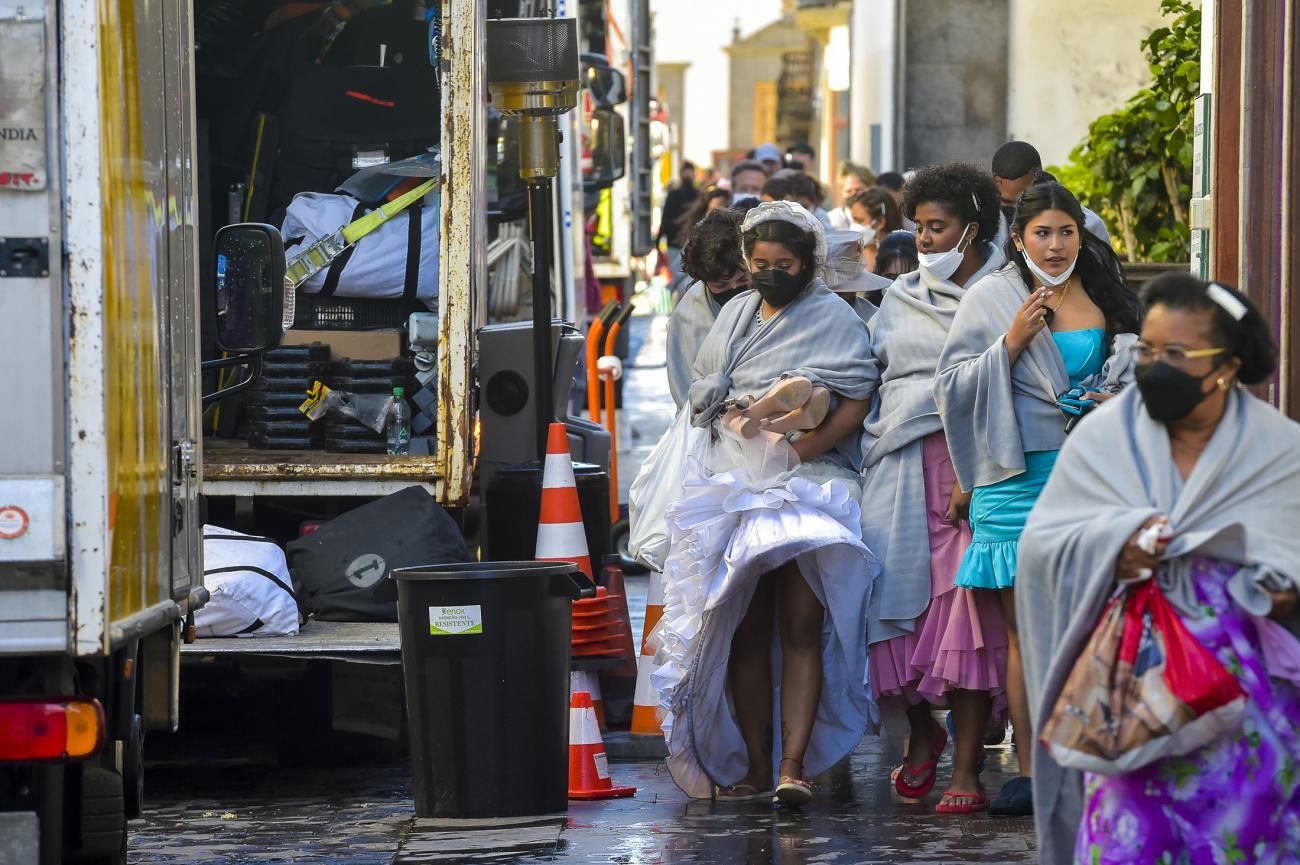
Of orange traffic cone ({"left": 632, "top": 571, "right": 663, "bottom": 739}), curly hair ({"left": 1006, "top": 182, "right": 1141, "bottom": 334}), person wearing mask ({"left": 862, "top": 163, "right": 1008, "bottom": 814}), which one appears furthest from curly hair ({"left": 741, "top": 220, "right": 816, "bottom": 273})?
orange traffic cone ({"left": 632, "top": 571, "right": 663, "bottom": 739})

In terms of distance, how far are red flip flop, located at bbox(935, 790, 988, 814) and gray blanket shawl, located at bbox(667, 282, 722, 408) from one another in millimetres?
1711

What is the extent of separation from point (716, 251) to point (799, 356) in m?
0.94

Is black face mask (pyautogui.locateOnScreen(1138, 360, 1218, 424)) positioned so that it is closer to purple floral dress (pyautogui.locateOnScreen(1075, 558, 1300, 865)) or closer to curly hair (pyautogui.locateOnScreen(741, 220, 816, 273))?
purple floral dress (pyautogui.locateOnScreen(1075, 558, 1300, 865))

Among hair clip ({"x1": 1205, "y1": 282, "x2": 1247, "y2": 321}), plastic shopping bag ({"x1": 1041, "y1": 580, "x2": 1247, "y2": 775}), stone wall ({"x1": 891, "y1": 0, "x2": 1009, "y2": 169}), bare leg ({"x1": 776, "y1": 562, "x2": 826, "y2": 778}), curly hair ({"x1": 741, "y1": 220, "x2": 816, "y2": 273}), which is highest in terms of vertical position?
stone wall ({"x1": 891, "y1": 0, "x2": 1009, "y2": 169})

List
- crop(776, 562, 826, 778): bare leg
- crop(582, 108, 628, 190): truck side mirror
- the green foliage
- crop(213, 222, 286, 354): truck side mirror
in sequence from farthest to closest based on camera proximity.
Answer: crop(582, 108, 628, 190): truck side mirror, the green foliage, crop(776, 562, 826, 778): bare leg, crop(213, 222, 286, 354): truck side mirror

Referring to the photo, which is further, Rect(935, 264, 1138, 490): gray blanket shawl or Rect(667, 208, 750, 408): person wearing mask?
Rect(667, 208, 750, 408): person wearing mask

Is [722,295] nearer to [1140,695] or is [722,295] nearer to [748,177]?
[1140,695]

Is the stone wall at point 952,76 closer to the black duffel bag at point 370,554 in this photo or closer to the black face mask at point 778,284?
A: the black duffel bag at point 370,554

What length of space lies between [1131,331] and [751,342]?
1325 millimetres

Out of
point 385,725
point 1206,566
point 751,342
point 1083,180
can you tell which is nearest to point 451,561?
point 385,725

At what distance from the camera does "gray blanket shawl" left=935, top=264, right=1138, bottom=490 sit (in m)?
6.30

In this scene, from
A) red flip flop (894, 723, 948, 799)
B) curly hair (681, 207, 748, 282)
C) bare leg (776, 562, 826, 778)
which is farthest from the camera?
curly hair (681, 207, 748, 282)

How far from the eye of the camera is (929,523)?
6.83m

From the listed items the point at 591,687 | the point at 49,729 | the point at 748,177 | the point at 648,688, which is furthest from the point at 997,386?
the point at 748,177
